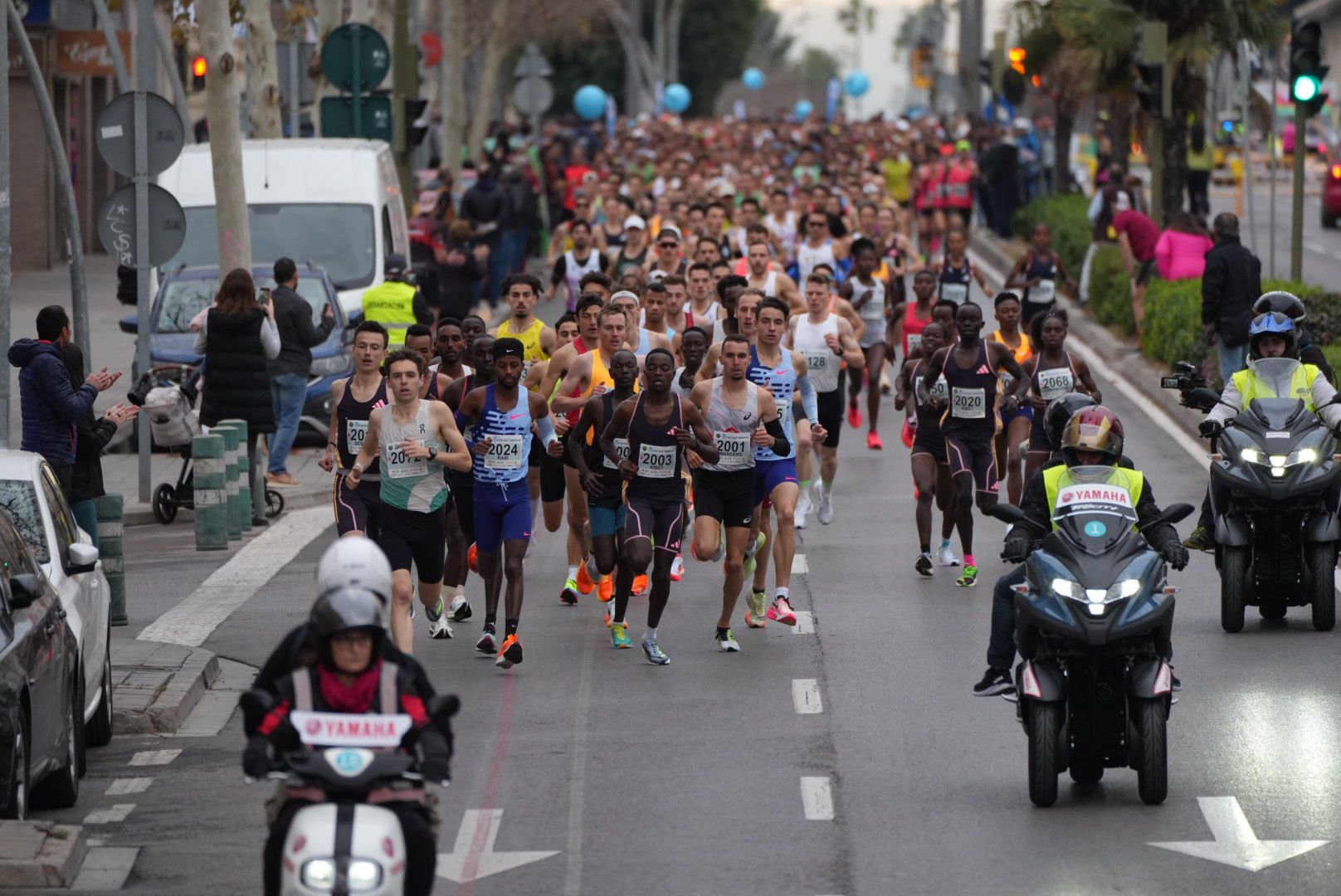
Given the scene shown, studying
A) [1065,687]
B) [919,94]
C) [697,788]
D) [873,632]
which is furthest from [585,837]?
[919,94]

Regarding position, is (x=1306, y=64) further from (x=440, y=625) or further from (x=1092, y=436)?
(x=1092, y=436)

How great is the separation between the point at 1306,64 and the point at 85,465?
13179 millimetres

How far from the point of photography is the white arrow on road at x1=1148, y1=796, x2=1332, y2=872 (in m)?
9.55

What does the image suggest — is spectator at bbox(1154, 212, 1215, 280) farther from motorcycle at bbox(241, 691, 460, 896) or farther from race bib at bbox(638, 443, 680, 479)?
motorcycle at bbox(241, 691, 460, 896)

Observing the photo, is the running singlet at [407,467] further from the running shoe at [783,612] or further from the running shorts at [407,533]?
the running shoe at [783,612]

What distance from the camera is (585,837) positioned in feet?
32.9

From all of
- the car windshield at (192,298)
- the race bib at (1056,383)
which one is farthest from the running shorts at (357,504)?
the car windshield at (192,298)

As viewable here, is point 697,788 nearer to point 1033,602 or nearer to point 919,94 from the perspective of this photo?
point 1033,602

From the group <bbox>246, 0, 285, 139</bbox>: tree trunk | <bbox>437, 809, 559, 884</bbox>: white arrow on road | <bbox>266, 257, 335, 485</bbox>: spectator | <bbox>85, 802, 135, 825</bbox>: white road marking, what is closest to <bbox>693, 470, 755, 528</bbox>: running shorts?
<bbox>437, 809, 559, 884</bbox>: white arrow on road

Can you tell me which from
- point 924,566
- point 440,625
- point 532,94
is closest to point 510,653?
point 440,625

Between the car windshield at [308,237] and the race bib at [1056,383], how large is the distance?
33.0 feet

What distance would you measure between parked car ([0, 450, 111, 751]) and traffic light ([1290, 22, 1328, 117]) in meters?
15.1

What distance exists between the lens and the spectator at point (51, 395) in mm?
14859

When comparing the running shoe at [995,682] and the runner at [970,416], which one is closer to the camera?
the running shoe at [995,682]
